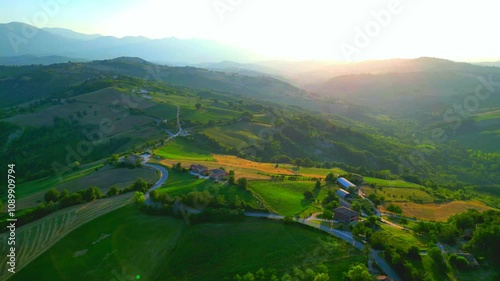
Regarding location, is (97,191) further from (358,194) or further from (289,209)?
(358,194)

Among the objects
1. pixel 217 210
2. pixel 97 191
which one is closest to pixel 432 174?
pixel 217 210

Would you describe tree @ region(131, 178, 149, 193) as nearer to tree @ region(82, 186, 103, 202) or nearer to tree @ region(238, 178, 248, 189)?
tree @ region(82, 186, 103, 202)

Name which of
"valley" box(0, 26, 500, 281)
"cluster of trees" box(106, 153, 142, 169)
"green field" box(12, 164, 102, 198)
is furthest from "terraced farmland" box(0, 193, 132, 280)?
"green field" box(12, 164, 102, 198)

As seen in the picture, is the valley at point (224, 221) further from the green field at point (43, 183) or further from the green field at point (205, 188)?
the green field at point (43, 183)

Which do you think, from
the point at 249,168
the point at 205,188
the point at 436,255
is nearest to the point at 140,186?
the point at 205,188

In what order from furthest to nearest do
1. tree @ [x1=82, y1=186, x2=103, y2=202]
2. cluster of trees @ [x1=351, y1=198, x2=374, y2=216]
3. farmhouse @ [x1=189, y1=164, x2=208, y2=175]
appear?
farmhouse @ [x1=189, y1=164, x2=208, y2=175], tree @ [x1=82, y1=186, x2=103, y2=202], cluster of trees @ [x1=351, y1=198, x2=374, y2=216]

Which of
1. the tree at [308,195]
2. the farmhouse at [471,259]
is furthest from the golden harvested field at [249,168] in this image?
the farmhouse at [471,259]

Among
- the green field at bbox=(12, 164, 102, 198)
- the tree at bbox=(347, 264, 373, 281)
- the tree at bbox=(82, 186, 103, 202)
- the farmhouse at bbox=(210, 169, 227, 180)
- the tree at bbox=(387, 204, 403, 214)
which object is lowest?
the green field at bbox=(12, 164, 102, 198)
